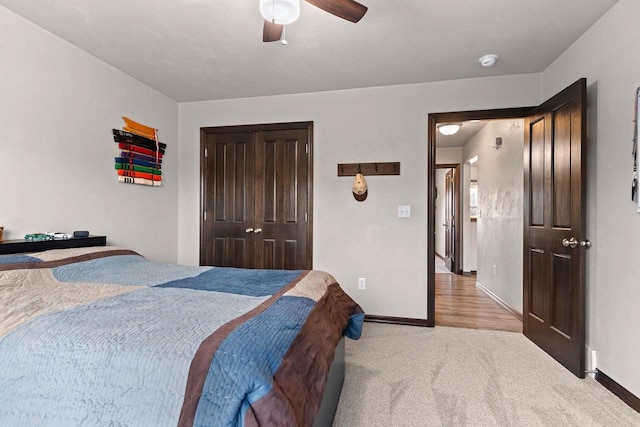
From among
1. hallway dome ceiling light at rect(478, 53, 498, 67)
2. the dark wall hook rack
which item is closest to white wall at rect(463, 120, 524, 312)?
hallway dome ceiling light at rect(478, 53, 498, 67)

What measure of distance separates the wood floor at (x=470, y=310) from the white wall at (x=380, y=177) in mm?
519

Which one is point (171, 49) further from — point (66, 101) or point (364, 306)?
point (364, 306)

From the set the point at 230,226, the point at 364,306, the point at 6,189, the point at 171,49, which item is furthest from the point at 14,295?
the point at 364,306

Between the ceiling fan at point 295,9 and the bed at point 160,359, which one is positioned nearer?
the bed at point 160,359

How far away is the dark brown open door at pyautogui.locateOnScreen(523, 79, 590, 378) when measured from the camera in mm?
2217

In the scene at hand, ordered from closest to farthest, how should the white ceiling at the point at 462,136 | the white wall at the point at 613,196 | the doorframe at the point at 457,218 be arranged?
the white wall at the point at 613,196
the white ceiling at the point at 462,136
the doorframe at the point at 457,218

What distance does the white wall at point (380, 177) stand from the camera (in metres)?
Answer: 3.24

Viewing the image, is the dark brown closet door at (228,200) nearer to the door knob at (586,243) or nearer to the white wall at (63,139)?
the white wall at (63,139)

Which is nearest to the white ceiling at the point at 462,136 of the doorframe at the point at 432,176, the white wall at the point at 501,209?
the white wall at the point at 501,209

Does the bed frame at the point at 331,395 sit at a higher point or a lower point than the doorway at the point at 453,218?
Result: lower

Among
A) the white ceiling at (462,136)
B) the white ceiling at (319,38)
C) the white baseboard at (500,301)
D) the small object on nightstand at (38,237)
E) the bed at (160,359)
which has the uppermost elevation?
the white ceiling at (319,38)

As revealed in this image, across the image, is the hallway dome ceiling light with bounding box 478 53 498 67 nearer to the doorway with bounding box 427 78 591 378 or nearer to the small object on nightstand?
the doorway with bounding box 427 78 591 378

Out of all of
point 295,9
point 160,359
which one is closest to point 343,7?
point 295,9

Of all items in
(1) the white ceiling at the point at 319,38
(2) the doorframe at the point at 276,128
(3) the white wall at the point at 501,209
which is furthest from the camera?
(3) the white wall at the point at 501,209
